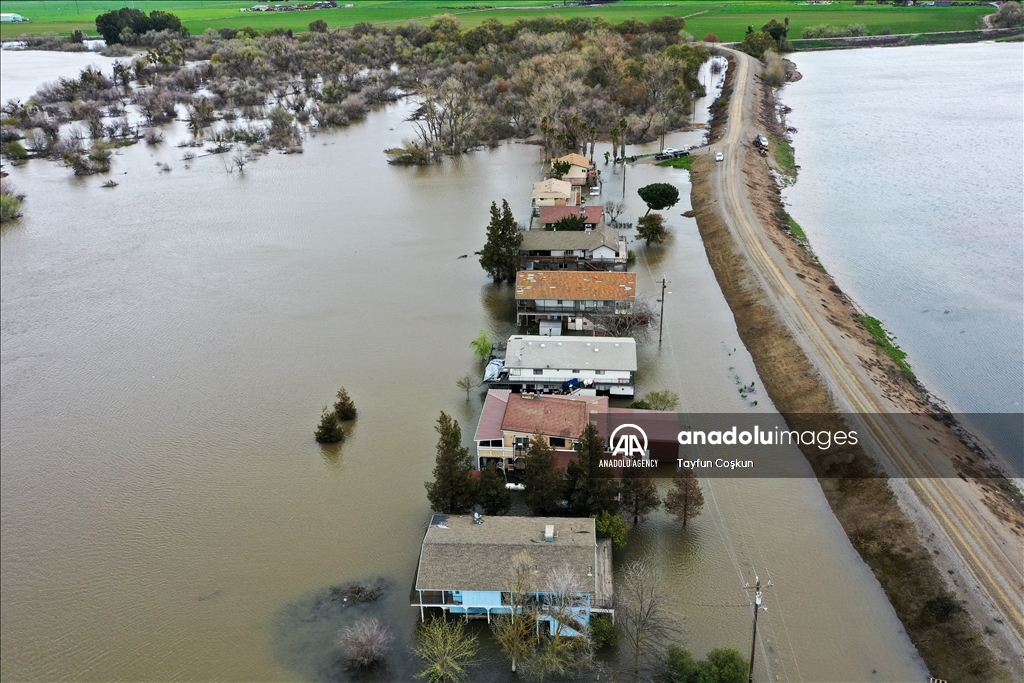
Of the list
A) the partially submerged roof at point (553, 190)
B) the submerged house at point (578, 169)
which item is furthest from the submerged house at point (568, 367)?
the submerged house at point (578, 169)

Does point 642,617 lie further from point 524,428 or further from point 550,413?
point 550,413

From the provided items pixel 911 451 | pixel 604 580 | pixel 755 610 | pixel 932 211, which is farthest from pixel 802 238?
pixel 755 610

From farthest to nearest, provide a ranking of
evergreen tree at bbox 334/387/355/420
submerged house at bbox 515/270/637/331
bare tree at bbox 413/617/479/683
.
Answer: submerged house at bbox 515/270/637/331 < evergreen tree at bbox 334/387/355/420 < bare tree at bbox 413/617/479/683

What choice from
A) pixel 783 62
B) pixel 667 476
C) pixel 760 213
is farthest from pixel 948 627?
pixel 783 62

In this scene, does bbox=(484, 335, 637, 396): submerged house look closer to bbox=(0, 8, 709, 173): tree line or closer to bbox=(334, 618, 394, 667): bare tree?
bbox=(334, 618, 394, 667): bare tree

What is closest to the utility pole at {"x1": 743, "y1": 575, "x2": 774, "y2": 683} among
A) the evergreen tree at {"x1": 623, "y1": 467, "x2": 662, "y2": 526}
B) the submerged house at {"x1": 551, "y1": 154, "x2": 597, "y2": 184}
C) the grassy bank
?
the evergreen tree at {"x1": 623, "y1": 467, "x2": 662, "y2": 526}

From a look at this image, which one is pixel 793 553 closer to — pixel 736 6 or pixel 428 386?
pixel 428 386
